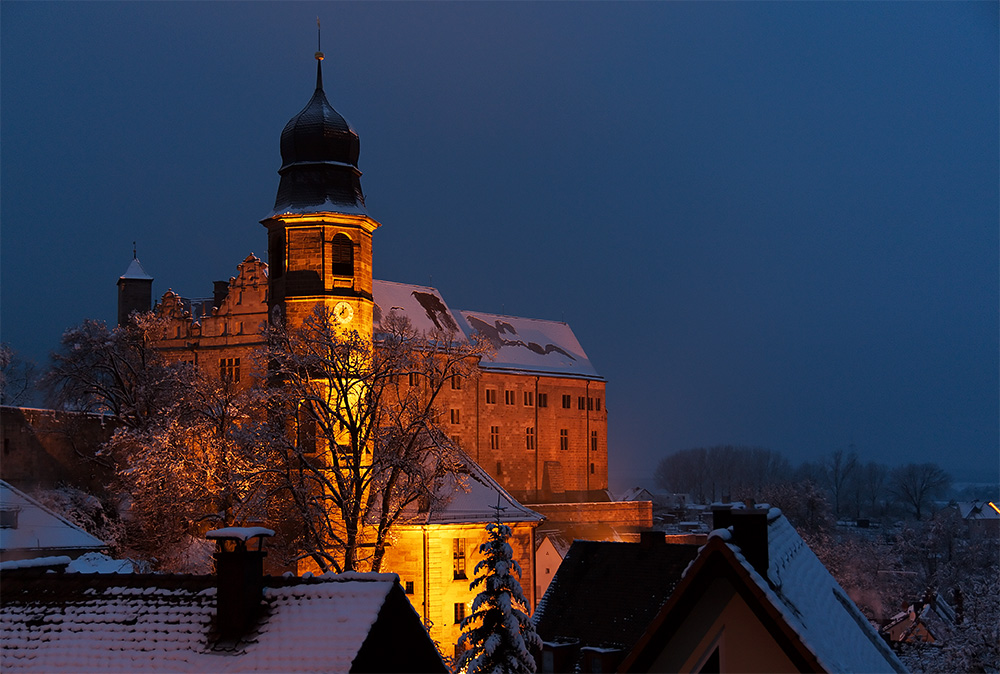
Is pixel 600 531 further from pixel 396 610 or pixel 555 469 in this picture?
pixel 396 610

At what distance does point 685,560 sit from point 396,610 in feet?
34.3

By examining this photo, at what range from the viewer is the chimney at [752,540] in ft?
34.4

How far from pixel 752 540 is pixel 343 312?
2676 cm

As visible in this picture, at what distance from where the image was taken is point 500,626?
18.5 meters

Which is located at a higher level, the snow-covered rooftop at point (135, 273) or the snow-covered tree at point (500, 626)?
the snow-covered rooftop at point (135, 273)

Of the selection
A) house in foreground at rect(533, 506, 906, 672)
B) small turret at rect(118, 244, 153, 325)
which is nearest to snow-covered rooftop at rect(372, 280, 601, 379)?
small turret at rect(118, 244, 153, 325)

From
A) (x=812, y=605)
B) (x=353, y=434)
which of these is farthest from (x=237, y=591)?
(x=353, y=434)

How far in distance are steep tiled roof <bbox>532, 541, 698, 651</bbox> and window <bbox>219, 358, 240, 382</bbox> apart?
32537 mm

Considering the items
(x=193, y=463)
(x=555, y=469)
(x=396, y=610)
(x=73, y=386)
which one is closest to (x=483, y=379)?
(x=555, y=469)

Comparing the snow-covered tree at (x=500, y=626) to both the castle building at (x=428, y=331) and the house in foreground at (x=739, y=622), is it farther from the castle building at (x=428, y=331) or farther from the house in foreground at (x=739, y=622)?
the castle building at (x=428, y=331)

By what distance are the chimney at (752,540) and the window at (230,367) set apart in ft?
150

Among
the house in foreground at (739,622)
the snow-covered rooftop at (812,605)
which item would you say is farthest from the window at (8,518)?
the house in foreground at (739,622)

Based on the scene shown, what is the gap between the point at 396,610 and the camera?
14062 mm

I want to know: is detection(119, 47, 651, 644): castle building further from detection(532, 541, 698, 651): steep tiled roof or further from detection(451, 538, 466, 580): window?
detection(532, 541, 698, 651): steep tiled roof
